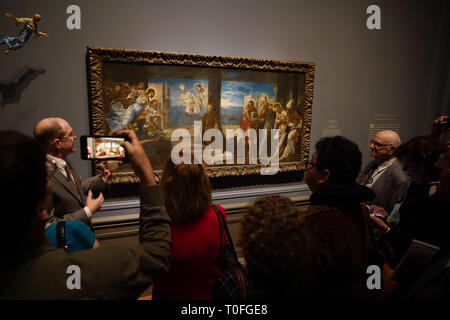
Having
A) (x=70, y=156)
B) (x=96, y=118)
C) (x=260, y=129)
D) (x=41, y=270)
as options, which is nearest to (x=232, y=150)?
(x=260, y=129)

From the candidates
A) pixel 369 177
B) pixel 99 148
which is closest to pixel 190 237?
pixel 99 148

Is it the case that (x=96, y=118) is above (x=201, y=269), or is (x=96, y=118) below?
above

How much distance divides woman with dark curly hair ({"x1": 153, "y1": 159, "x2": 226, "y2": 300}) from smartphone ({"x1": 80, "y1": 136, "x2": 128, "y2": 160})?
1.27 ft

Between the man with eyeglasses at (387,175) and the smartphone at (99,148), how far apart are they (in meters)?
3.20

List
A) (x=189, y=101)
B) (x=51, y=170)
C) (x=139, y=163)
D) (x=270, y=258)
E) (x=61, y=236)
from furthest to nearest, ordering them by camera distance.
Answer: (x=189, y=101), (x=51, y=170), (x=61, y=236), (x=270, y=258), (x=139, y=163)

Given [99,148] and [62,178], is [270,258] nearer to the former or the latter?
[99,148]

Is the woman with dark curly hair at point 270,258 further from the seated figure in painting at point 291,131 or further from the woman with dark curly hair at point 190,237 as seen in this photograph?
the seated figure in painting at point 291,131

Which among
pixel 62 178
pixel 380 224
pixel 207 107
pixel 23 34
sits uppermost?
pixel 23 34

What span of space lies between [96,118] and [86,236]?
1702 mm

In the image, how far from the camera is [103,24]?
275 centimetres

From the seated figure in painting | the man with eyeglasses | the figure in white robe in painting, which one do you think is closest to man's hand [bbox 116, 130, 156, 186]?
the figure in white robe in painting

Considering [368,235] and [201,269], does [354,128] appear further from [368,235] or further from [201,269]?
[201,269]

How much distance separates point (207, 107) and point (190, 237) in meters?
2.04

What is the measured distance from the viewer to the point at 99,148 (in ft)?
5.55
